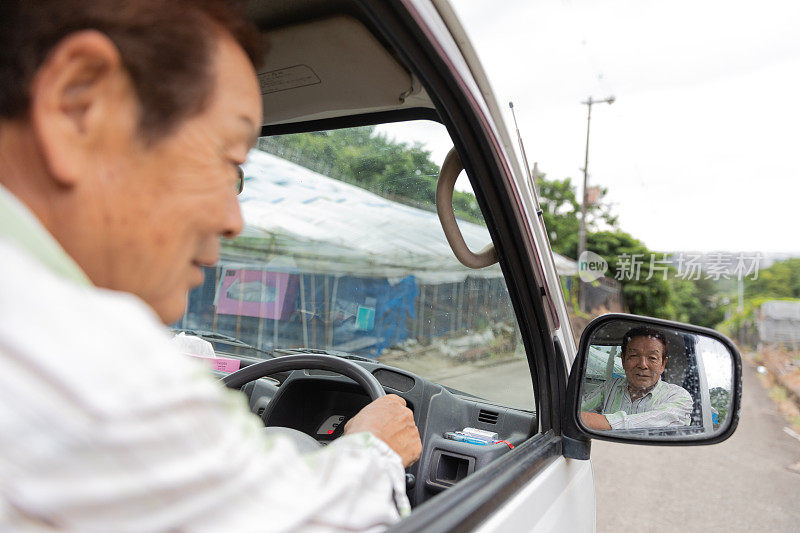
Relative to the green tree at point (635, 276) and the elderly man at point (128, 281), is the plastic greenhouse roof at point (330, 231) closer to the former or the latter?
the elderly man at point (128, 281)

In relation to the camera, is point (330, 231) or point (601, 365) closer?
point (601, 365)

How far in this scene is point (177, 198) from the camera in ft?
2.41

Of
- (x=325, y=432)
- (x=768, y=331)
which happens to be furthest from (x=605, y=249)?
(x=325, y=432)

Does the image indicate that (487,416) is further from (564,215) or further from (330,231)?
(564,215)

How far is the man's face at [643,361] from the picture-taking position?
156 cm

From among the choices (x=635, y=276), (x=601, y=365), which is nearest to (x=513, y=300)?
(x=601, y=365)

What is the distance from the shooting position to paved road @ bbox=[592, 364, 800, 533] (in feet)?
20.1

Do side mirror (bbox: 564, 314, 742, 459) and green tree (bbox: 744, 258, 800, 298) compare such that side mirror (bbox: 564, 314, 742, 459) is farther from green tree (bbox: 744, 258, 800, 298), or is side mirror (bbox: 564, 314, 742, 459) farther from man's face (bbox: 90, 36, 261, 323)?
green tree (bbox: 744, 258, 800, 298)

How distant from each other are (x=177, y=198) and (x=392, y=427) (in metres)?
0.63

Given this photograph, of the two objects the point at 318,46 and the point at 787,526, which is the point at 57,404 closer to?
the point at 318,46

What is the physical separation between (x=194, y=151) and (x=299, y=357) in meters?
1.32

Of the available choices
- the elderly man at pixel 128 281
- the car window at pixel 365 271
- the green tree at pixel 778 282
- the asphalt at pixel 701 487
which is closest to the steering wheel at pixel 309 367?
the car window at pixel 365 271

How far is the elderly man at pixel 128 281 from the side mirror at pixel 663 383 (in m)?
0.91

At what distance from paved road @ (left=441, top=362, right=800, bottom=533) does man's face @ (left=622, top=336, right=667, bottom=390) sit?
194 inches
